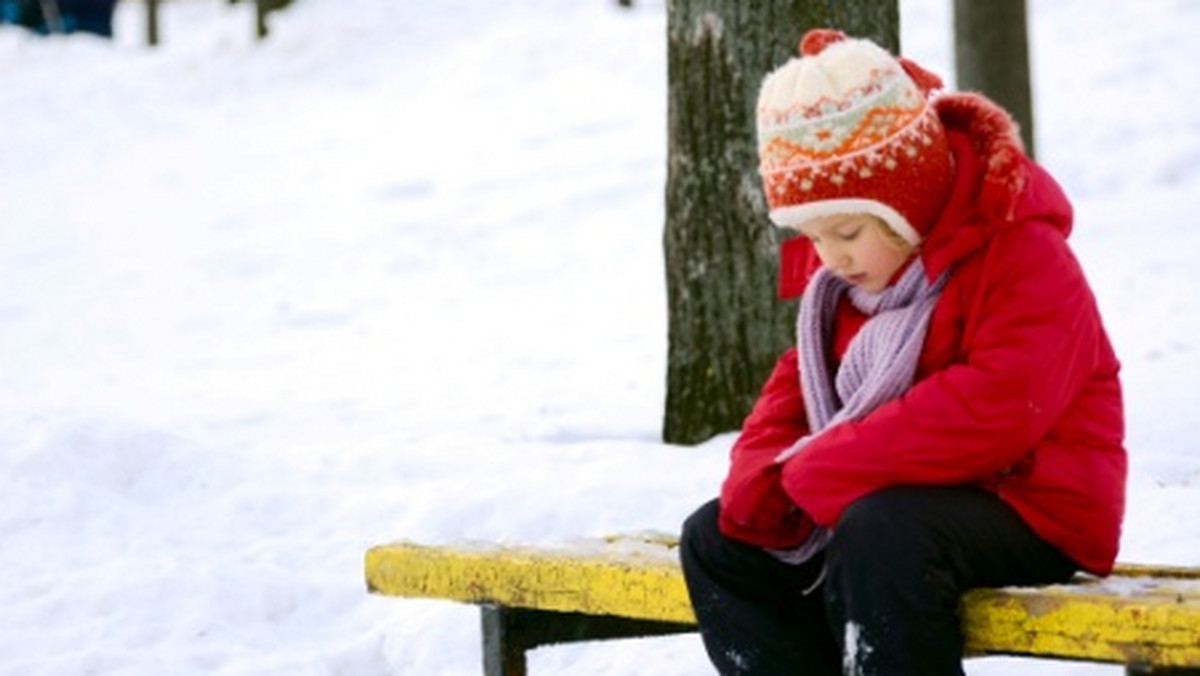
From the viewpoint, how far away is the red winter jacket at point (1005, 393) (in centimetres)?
321

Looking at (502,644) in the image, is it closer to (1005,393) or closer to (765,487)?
(765,487)

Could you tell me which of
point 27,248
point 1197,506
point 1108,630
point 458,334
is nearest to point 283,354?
point 458,334

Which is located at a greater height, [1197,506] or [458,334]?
[1197,506]

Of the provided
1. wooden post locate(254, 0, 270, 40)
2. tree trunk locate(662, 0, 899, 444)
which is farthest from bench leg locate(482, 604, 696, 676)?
wooden post locate(254, 0, 270, 40)

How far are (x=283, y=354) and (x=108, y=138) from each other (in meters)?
9.41

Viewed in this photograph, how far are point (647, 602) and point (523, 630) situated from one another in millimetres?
497

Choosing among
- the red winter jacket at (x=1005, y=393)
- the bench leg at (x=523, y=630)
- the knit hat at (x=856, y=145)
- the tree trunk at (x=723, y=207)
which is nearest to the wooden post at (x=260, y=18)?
the tree trunk at (x=723, y=207)

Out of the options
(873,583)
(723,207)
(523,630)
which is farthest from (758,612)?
(723,207)

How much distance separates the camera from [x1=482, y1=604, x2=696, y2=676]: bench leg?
4.08 meters

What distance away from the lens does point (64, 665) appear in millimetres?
5172

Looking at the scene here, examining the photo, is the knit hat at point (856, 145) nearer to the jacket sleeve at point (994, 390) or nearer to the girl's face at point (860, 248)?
the girl's face at point (860, 248)

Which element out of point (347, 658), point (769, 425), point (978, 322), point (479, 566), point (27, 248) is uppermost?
point (978, 322)

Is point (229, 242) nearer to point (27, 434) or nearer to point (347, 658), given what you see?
point (27, 434)

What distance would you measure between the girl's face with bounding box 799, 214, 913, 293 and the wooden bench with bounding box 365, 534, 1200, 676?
561 millimetres
